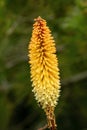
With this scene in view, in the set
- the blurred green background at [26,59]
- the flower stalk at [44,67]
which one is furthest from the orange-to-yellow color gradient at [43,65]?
the blurred green background at [26,59]

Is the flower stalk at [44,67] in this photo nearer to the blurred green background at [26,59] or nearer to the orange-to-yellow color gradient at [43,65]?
the orange-to-yellow color gradient at [43,65]

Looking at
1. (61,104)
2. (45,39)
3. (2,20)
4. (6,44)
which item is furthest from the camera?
(61,104)

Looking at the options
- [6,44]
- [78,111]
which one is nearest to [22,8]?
[6,44]

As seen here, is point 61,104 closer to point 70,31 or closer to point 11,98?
point 11,98

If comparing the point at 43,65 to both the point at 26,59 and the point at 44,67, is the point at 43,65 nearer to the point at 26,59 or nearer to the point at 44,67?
the point at 44,67

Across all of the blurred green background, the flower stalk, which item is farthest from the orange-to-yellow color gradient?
the blurred green background

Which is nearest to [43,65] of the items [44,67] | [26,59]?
[44,67]
